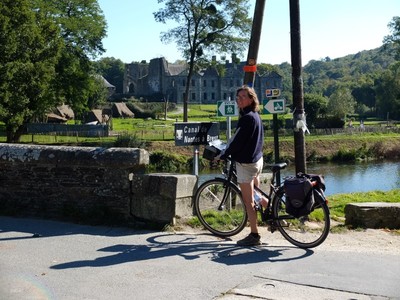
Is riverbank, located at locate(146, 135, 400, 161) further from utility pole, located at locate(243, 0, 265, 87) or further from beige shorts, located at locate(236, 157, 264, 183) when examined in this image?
beige shorts, located at locate(236, 157, 264, 183)

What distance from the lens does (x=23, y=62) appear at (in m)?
40.3

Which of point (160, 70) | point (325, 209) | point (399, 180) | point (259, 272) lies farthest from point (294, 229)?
point (160, 70)

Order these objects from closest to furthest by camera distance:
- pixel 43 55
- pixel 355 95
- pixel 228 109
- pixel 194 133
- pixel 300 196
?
pixel 300 196, pixel 194 133, pixel 228 109, pixel 43 55, pixel 355 95

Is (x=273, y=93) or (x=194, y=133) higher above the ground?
(x=273, y=93)

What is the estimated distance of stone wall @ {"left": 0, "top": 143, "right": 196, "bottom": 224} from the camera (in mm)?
7355

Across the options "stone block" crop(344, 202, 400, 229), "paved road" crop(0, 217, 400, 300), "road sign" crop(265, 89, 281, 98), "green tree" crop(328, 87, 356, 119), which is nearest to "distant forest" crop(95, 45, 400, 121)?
"green tree" crop(328, 87, 356, 119)

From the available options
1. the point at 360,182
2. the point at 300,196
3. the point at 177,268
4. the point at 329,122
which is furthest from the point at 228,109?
the point at 329,122

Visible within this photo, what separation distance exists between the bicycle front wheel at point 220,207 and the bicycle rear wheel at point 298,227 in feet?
1.61

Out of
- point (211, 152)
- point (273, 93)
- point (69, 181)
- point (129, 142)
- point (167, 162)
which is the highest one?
point (273, 93)

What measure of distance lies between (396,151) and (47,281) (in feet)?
175

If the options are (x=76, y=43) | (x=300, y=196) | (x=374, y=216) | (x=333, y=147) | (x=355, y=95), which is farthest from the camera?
(x=355, y=95)

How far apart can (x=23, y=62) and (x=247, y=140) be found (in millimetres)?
37313

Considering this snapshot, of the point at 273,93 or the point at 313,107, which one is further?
the point at 313,107

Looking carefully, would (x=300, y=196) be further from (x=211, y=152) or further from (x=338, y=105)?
(x=338, y=105)
